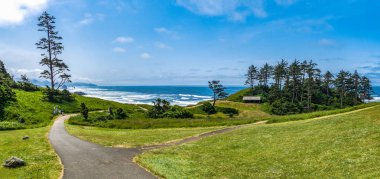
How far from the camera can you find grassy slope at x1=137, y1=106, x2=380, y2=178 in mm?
19484

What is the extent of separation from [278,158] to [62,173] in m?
17.0

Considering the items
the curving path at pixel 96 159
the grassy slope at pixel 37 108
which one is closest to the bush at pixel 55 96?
the grassy slope at pixel 37 108

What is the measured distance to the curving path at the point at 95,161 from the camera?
2103cm

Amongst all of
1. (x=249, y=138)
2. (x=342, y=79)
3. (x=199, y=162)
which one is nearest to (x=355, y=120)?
(x=249, y=138)

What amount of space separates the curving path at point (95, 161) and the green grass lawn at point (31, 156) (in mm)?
820

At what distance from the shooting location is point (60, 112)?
234ft

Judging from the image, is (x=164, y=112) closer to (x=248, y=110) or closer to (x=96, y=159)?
(x=248, y=110)

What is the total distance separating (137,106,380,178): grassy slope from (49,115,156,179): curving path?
147cm

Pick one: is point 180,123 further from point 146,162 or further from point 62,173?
point 62,173

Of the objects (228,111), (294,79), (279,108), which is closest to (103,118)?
(228,111)

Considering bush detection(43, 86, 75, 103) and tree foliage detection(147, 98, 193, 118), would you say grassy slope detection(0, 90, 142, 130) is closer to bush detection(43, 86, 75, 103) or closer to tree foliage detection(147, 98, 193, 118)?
bush detection(43, 86, 75, 103)

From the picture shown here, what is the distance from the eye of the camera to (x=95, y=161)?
2467 cm

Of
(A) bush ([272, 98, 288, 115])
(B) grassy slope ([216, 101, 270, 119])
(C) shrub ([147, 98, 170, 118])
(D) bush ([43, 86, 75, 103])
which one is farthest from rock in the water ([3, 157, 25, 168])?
(A) bush ([272, 98, 288, 115])

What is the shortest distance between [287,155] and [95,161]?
16353 millimetres
